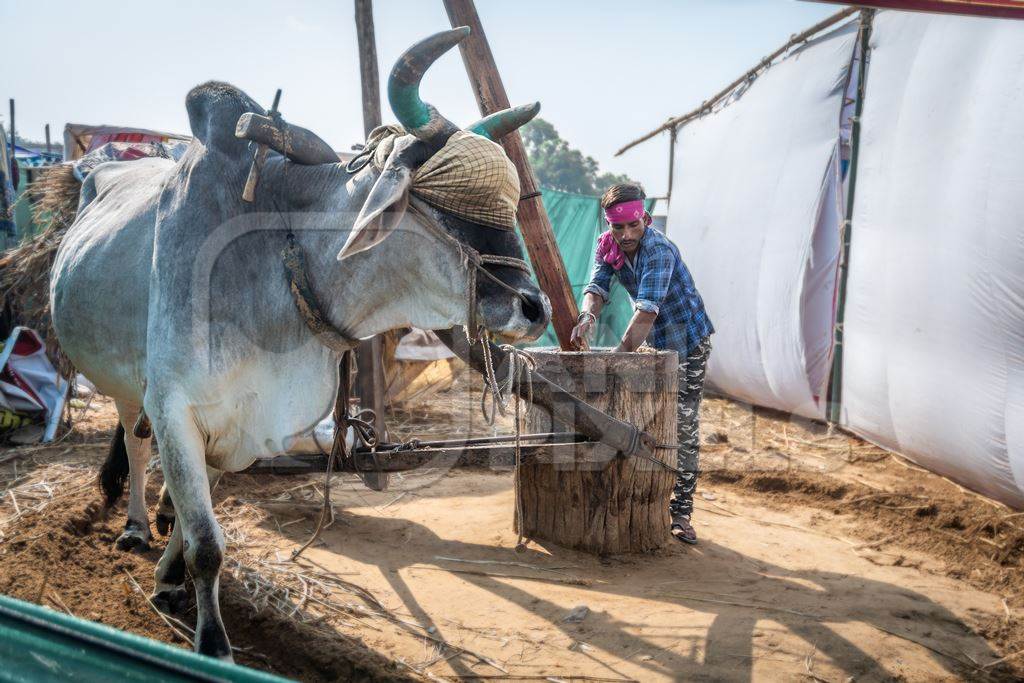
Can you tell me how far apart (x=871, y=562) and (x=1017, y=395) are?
117 cm

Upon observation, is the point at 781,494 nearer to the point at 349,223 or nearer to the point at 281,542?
the point at 281,542

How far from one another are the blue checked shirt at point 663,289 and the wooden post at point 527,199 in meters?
0.36

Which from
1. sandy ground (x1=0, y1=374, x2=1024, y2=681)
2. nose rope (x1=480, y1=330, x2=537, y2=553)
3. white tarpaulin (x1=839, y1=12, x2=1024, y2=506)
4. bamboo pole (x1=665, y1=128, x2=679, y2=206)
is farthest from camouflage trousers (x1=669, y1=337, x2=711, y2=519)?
bamboo pole (x1=665, y1=128, x2=679, y2=206)

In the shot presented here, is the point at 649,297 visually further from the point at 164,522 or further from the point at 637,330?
the point at 164,522

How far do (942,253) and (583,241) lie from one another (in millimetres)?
5676

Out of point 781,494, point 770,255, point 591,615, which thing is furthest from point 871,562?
point 770,255

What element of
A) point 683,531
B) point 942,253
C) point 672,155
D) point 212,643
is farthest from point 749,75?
point 212,643

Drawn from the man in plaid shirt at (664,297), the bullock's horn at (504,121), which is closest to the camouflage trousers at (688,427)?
the man in plaid shirt at (664,297)

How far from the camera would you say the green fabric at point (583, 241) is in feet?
32.0

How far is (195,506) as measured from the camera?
2.27 metres

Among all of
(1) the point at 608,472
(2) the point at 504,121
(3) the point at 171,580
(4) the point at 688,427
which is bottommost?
(3) the point at 171,580

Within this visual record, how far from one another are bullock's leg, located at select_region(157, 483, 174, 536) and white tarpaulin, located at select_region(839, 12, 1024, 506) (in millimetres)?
4026

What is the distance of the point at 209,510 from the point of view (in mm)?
2289

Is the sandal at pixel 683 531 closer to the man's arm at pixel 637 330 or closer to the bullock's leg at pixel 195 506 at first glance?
the man's arm at pixel 637 330
